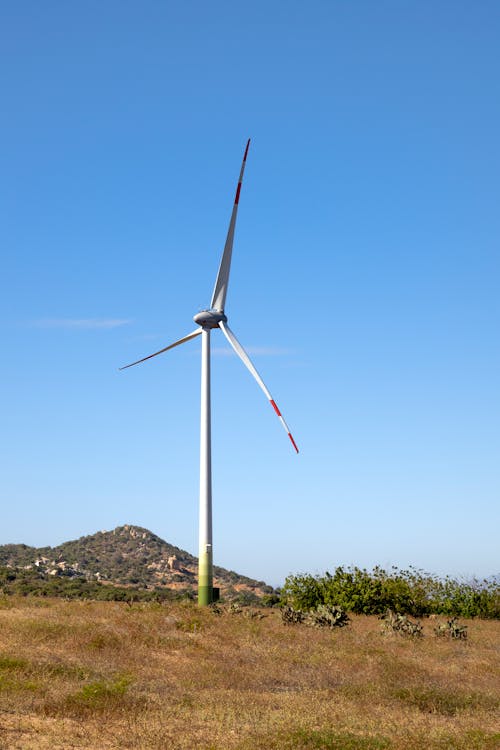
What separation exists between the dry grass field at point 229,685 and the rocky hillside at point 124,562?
52263mm

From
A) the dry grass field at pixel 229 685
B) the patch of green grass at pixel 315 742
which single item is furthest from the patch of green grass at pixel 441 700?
the patch of green grass at pixel 315 742

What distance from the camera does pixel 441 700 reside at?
A: 74.6 feet

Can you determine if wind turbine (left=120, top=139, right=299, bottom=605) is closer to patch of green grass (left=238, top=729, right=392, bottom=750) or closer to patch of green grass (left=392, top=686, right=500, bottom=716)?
patch of green grass (left=392, top=686, right=500, bottom=716)

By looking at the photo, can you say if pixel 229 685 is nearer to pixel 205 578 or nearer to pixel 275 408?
pixel 275 408

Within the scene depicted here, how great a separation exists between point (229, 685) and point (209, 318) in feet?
95.3

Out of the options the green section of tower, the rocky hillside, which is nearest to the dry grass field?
the green section of tower

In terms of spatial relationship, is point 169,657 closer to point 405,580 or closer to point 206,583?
point 206,583

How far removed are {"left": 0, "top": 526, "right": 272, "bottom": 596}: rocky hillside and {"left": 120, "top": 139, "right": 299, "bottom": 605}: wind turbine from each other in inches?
1595

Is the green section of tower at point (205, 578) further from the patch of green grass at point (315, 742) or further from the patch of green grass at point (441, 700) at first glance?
the patch of green grass at point (315, 742)

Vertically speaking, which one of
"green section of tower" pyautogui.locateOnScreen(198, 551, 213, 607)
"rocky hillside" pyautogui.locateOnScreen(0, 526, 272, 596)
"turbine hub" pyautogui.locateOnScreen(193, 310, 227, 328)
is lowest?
"green section of tower" pyautogui.locateOnScreen(198, 551, 213, 607)

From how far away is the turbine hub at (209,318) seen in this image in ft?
164

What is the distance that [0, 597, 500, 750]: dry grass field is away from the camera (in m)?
17.6

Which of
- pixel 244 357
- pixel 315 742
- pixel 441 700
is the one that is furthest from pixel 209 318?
pixel 315 742

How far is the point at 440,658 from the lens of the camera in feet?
105
